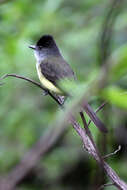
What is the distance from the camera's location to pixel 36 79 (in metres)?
4.32

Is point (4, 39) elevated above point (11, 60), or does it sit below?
above

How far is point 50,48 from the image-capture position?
363cm

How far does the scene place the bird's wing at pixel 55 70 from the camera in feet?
9.70

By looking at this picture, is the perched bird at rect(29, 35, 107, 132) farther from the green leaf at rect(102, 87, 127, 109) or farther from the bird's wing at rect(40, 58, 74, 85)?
the green leaf at rect(102, 87, 127, 109)

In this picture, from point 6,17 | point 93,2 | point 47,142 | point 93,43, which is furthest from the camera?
point 93,43

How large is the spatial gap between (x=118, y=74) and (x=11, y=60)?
303 centimetres

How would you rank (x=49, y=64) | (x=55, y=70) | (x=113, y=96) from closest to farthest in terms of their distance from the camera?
1. (x=113, y=96)
2. (x=55, y=70)
3. (x=49, y=64)

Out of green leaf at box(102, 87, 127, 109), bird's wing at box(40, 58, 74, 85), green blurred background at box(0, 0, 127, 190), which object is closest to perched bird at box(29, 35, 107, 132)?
bird's wing at box(40, 58, 74, 85)

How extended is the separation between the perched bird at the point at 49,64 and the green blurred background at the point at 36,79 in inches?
5.5

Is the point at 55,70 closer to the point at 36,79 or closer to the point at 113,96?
the point at 36,79

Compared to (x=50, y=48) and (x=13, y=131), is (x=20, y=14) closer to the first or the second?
(x=50, y=48)

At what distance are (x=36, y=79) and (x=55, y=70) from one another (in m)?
1.18

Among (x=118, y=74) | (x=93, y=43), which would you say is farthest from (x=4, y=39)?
(x=118, y=74)

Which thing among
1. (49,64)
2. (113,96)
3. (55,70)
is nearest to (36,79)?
(49,64)
